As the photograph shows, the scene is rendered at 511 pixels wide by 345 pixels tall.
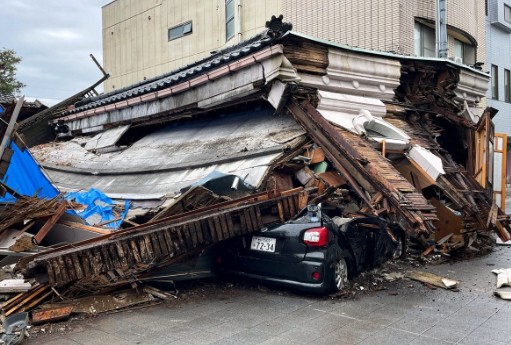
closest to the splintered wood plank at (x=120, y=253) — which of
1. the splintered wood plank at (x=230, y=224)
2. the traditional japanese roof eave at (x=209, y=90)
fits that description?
the splintered wood plank at (x=230, y=224)

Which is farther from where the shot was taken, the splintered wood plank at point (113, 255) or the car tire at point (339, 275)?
the car tire at point (339, 275)

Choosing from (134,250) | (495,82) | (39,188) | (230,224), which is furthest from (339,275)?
(495,82)

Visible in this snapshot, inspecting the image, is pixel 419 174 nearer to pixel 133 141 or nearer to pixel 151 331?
pixel 151 331

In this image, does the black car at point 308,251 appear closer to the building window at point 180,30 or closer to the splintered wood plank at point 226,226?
the splintered wood plank at point 226,226

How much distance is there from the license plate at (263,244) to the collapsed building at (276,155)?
1.08 feet

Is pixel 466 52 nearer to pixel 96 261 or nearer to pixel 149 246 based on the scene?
pixel 149 246

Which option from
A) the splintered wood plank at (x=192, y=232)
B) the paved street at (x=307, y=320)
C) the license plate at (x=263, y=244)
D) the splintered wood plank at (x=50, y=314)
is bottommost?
the paved street at (x=307, y=320)

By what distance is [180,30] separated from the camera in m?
22.5

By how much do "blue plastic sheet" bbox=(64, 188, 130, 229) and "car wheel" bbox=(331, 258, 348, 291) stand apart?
10.1ft

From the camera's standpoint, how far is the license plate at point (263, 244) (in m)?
5.92

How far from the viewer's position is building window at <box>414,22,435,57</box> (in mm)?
14734

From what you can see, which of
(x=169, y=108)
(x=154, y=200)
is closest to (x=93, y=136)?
(x=169, y=108)

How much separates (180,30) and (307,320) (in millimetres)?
20301

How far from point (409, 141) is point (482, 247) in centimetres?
280
